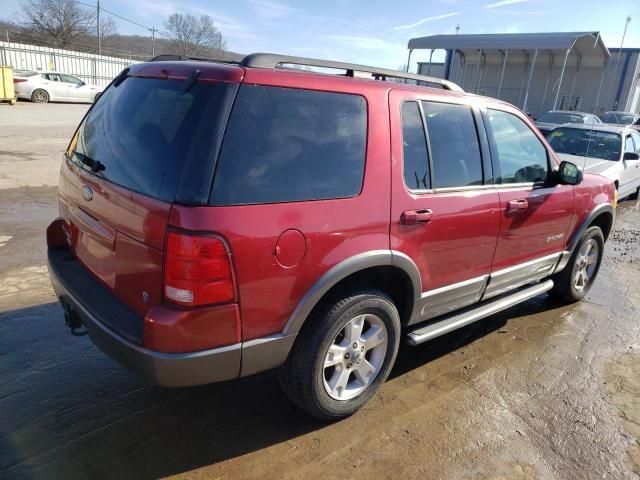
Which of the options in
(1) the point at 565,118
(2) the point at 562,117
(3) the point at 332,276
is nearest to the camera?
(3) the point at 332,276

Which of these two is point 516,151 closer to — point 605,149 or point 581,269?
point 581,269

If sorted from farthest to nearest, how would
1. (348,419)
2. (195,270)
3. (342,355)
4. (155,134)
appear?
(348,419) < (342,355) < (155,134) < (195,270)

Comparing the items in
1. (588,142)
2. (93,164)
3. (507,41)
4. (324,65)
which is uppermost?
(507,41)

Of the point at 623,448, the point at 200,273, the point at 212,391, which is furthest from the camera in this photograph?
the point at 212,391

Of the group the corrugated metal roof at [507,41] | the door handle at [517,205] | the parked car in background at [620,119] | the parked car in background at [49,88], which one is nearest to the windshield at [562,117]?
the parked car in background at [620,119]

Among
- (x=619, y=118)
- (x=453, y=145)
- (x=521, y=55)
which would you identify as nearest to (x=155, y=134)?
(x=453, y=145)

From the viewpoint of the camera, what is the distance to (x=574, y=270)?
471 cm

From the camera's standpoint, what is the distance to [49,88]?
22672mm

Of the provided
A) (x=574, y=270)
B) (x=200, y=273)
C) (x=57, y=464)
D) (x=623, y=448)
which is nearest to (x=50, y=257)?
(x=57, y=464)

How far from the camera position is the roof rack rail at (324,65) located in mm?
2412

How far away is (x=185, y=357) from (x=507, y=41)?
32.0m

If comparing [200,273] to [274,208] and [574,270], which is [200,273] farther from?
[574,270]

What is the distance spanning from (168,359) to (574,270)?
4.06 meters

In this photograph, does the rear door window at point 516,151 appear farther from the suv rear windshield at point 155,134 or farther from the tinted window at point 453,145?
the suv rear windshield at point 155,134
